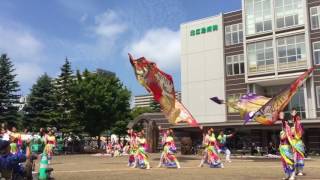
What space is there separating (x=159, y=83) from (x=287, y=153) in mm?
13208

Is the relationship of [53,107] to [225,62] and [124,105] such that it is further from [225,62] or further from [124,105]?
[225,62]

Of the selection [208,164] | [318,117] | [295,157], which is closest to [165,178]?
[295,157]

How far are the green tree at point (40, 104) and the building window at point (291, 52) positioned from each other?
26534 millimetres

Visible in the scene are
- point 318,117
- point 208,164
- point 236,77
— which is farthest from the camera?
point 236,77

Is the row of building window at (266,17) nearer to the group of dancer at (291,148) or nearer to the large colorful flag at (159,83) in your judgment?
the large colorful flag at (159,83)

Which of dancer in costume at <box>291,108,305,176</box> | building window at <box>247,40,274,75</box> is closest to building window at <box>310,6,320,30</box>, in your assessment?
building window at <box>247,40,274,75</box>

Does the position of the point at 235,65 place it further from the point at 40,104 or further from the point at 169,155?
the point at 169,155

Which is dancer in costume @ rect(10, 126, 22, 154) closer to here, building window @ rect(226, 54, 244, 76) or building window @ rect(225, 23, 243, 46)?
building window @ rect(226, 54, 244, 76)

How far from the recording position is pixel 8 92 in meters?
54.1

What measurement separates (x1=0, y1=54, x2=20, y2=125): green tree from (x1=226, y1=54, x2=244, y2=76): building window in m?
24.6

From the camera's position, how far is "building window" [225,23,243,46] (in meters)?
53.0

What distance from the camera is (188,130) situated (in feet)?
179

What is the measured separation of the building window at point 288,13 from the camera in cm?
4778

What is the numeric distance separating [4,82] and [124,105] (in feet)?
46.3
